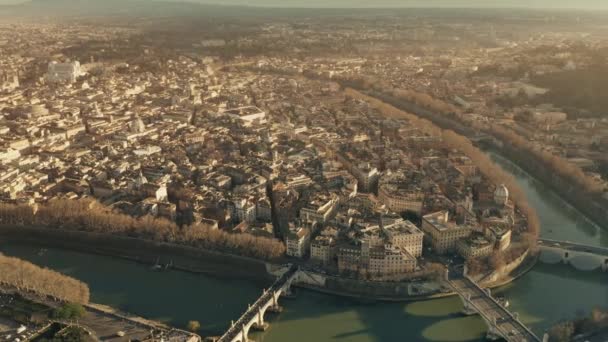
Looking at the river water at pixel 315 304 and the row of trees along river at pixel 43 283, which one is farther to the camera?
the row of trees along river at pixel 43 283

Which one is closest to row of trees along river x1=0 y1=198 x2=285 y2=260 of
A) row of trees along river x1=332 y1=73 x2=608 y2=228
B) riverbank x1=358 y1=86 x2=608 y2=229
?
riverbank x1=358 y1=86 x2=608 y2=229

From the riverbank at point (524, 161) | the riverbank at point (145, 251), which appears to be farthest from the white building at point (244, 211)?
the riverbank at point (524, 161)

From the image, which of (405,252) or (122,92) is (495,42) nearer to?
(122,92)

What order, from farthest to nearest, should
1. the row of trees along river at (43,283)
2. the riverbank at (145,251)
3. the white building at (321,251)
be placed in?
the riverbank at (145,251) < the white building at (321,251) < the row of trees along river at (43,283)

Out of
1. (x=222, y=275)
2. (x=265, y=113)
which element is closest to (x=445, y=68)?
(x=265, y=113)

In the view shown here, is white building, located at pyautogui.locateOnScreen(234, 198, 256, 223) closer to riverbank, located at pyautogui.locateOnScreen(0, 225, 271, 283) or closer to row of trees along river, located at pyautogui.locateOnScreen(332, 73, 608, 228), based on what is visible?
riverbank, located at pyautogui.locateOnScreen(0, 225, 271, 283)

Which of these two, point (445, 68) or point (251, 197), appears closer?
point (251, 197)

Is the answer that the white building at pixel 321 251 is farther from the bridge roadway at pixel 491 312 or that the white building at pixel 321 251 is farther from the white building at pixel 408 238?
the bridge roadway at pixel 491 312
